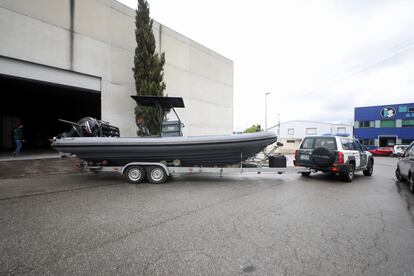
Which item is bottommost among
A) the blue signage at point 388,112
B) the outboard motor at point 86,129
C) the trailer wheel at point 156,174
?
the trailer wheel at point 156,174

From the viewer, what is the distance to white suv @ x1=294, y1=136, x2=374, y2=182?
666 centimetres

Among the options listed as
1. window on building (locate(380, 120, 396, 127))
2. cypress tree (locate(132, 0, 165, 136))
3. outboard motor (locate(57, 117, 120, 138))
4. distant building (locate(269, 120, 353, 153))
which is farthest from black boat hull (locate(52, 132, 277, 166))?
distant building (locate(269, 120, 353, 153))

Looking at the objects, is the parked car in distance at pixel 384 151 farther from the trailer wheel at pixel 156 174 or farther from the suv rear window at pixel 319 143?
the trailer wheel at pixel 156 174

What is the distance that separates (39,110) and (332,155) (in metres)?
25.7

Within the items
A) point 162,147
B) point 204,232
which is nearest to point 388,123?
point 162,147

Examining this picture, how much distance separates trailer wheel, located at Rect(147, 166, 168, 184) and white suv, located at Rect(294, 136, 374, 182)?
481 centimetres

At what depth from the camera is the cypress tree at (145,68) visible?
1134 centimetres

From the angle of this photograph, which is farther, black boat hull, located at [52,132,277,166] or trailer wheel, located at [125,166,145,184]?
trailer wheel, located at [125,166,145,184]

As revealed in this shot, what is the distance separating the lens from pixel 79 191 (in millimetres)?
5406

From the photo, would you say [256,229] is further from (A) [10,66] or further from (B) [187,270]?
(A) [10,66]

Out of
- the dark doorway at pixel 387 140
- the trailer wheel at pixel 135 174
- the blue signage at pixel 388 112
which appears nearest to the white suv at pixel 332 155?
the trailer wheel at pixel 135 174

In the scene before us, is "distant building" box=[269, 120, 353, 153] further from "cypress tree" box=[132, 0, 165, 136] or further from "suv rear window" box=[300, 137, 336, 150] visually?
"suv rear window" box=[300, 137, 336, 150]

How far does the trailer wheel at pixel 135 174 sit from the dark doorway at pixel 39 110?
11.1 metres

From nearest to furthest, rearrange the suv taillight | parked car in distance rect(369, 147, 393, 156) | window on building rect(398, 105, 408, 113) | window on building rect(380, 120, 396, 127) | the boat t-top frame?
the suv taillight < the boat t-top frame < parked car in distance rect(369, 147, 393, 156) < window on building rect(398, 105, 408, 113) < window on building rect(380, 120, 396, 127)
